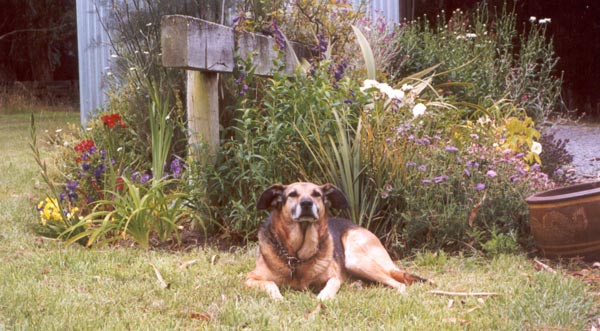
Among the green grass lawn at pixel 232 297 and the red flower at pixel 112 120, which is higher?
the red flower at pixel 112 120

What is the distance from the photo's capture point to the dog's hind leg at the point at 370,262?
164 inches

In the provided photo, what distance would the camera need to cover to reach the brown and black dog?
4086 mm

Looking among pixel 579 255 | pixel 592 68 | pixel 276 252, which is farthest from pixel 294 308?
pixel 592 68

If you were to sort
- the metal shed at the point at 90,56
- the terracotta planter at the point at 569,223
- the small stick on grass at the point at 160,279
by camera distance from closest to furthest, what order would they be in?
the small stick on grass at the point at 160,279, the terracotta planter at the point at 569,223, the metal shed at the point at 90,56

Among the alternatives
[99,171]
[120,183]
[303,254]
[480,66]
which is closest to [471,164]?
[303,254]

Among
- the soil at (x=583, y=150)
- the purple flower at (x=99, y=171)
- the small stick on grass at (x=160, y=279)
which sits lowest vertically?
the small stick on grass at (x=160, y=279)

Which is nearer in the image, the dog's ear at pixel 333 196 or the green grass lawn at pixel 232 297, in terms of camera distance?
the green grass lawn at pixel 232 297

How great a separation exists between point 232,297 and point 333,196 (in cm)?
88

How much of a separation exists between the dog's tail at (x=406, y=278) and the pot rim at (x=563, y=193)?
0.98 metres

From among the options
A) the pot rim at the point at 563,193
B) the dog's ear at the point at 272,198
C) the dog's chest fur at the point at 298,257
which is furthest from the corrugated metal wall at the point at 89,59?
the pot rim at the point at 563,193

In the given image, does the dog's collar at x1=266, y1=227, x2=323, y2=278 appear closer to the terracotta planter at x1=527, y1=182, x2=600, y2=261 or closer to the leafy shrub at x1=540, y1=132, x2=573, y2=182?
the terracotta planter at x1=527, y1=182, x2=600, y2=261

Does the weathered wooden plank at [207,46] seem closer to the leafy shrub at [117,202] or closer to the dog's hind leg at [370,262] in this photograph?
the leafy shrub at [117,202]

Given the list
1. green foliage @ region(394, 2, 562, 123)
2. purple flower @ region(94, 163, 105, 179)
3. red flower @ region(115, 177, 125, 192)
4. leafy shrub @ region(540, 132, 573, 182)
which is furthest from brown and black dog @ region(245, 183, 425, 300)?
green foliage @ region(394, 2, 562, 123)

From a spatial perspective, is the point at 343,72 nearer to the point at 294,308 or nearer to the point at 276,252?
the point at 276,252
